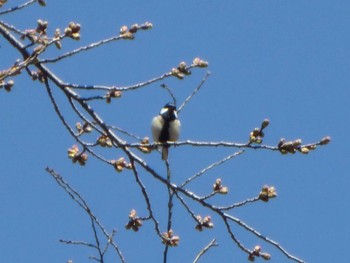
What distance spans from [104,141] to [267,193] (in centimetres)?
89

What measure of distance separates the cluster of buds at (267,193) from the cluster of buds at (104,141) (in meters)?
0.83

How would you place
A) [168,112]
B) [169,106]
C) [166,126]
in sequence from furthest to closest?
[169,106], [168,112], [166,126]

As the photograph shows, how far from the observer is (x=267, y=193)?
4160mm

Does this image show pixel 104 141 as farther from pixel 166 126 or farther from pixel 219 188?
pixel 166 126

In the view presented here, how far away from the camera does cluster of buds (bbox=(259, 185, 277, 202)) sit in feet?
13.6

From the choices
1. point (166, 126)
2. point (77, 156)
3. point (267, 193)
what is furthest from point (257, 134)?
point (166, 126)

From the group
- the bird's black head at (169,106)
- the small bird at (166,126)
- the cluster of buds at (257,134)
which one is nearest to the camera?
the cluster of buds at (257,134)

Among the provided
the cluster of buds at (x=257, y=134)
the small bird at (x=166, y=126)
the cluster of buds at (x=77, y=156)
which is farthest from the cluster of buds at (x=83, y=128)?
the small bird at (x=166, y=126)

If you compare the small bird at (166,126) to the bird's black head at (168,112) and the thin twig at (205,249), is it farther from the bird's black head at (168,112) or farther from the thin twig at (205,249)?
the thin twig at (205,249)

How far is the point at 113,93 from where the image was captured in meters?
4.24

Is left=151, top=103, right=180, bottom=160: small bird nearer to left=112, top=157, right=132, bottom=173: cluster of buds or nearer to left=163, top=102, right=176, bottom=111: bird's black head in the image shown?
left=163, top=102, right=176, bottom=111: bird's black head

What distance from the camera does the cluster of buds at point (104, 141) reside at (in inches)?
174

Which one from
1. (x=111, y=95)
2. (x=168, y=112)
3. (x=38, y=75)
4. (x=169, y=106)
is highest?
(x=169, y=106)

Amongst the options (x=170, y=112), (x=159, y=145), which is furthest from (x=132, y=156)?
(x=170, y=112)
